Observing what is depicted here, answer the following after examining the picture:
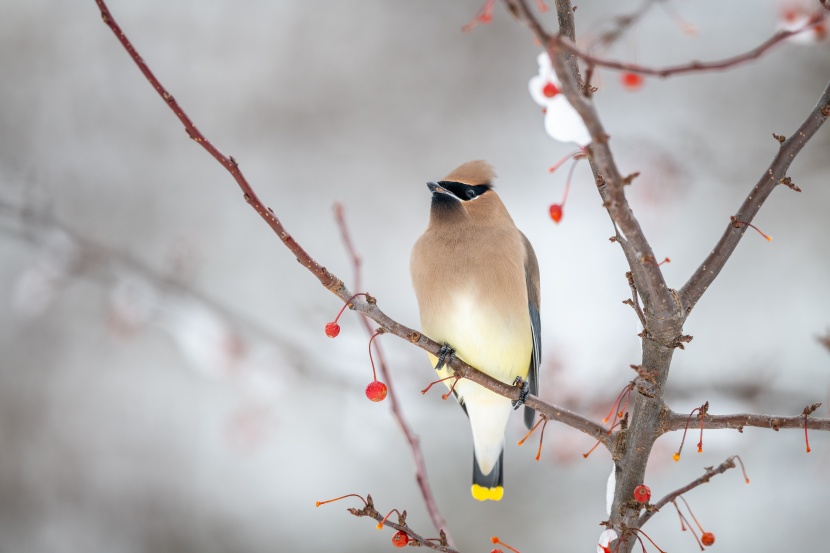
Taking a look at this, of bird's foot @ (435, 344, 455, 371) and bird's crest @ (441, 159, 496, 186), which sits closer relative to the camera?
bird's foot @ (435, 344, 455, 371)

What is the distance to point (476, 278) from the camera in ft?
9.15

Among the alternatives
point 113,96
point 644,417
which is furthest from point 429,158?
point 644,417

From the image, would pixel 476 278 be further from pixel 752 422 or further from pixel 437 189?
pixel 752 422

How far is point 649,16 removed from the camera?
5.88 m

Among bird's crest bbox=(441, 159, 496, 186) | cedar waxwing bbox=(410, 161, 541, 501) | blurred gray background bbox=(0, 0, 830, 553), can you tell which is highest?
blurred gray background bbox=(0, 0, 830, 553)

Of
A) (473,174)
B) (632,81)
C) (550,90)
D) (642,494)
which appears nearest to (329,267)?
(473,174)

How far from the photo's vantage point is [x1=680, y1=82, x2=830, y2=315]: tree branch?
1.74m

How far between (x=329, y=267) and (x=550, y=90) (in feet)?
14.9

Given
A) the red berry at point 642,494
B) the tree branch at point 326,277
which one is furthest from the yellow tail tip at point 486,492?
the red berry at point 642,494

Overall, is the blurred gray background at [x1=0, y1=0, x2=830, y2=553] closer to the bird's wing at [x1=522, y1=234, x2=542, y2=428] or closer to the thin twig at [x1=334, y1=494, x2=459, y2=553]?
the bird's wing at [x1=522, y1=234, x2=542, y2=428]

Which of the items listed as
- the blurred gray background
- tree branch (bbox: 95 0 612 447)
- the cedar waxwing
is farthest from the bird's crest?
the blurred gray background

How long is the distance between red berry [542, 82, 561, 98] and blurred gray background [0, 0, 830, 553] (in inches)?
124

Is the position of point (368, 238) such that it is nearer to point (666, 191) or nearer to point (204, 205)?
point (204, 205)

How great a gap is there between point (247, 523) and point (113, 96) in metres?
3.34
